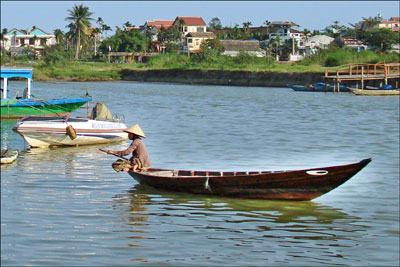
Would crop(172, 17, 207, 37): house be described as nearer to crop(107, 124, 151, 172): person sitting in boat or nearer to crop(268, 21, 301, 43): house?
crop(268, 21, 301, 43): house

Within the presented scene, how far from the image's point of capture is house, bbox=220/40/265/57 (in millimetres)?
119500

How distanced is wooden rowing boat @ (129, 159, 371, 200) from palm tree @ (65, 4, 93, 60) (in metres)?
108

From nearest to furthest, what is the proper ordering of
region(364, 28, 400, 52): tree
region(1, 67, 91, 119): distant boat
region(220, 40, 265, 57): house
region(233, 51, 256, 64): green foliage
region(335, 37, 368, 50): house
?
region(1, 67, 91, 119): distant boat → region(233, 51, 256, 64): green foliage → region(364, 28, 400, 52): tree → region(220, 40, 265, 57): house → region(335, 37, 368, 50): house

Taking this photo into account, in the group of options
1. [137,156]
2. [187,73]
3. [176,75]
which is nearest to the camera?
[137,156]

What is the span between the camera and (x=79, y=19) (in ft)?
393

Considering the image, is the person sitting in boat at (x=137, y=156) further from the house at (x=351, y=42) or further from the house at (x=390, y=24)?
the house at (x=390, y=24)

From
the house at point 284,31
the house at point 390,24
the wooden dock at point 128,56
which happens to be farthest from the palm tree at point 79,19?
the house at point 390,24

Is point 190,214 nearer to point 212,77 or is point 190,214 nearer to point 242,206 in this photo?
point 242,206

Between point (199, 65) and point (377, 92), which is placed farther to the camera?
point (199, 65)

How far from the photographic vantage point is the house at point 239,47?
120m

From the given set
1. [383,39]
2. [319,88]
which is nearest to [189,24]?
[383,39]

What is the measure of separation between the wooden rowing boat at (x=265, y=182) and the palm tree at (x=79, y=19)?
108020 mm

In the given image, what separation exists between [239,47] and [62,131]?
99.5 meters

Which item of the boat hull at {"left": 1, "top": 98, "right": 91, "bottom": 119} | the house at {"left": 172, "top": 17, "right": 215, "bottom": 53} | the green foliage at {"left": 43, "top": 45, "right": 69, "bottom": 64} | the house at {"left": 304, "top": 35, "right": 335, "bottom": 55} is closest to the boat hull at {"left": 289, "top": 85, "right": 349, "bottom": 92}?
the boat hull at {"left": 1, "top": 98, "right": 91, "bottom": 119}
